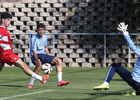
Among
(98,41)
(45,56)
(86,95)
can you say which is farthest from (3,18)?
(98,41)

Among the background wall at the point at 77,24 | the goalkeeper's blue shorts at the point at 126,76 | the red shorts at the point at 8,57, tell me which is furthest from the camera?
the background wall at the point at 77,24

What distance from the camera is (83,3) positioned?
26.8 m

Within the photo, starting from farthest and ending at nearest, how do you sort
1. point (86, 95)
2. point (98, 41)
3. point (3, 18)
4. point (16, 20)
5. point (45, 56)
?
point (16, 20)
point (98, 41)
point (45, 56)
point (3, 18)
point (86, 95)

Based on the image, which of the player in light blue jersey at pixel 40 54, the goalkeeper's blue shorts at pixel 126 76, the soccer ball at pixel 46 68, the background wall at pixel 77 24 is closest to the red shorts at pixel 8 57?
the player in light blue jersey at pixel 40 54

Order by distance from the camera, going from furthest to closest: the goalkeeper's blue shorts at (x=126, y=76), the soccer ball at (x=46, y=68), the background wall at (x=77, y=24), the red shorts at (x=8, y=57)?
the background wall at (x=77, y=24) < the soccer ball at (x=46, y=68) < the red shorts at (x=8, y=57) < the goalkeeper's blue shorts at (x=126, y=76)

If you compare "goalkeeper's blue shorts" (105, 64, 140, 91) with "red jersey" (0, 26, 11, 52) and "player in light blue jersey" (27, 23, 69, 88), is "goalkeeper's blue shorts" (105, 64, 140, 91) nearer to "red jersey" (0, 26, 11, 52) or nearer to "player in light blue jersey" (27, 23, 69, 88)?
"player in light blue jersey" (27, 23, 69, 88)

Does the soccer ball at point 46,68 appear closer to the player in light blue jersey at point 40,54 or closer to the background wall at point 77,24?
the player in light blue jersey at point 40,54

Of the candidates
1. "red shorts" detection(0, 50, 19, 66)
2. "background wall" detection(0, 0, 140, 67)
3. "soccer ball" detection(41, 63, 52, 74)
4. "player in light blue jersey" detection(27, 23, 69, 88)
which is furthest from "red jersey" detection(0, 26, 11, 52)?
"background wall" detection(0, 0, 140, 67)

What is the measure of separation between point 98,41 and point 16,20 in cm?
565

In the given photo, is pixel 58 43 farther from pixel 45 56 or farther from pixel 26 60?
pixel 45 56

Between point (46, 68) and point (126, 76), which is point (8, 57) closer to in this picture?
point (46, 68)

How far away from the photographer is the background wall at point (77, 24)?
83.7 feet

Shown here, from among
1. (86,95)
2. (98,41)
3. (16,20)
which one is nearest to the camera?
(86,95)

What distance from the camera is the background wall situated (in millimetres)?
25500
